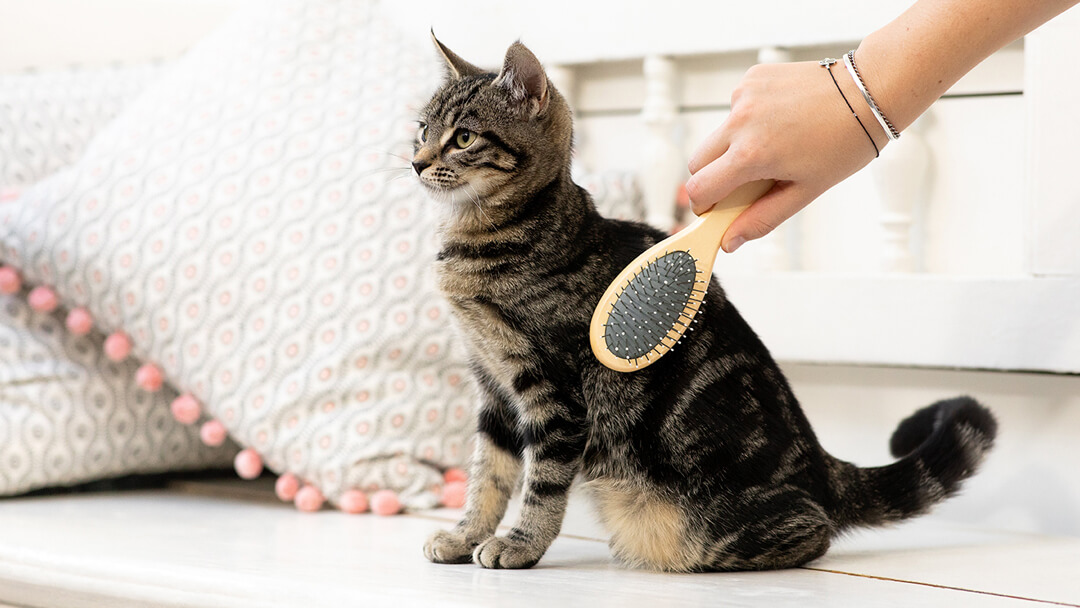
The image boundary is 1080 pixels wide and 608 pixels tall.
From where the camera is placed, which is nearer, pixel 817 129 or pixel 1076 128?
pixel 817 129

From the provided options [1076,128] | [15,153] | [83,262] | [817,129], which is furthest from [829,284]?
[15,153]

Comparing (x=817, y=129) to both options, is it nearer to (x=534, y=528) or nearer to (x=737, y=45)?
(x=534, y=528)

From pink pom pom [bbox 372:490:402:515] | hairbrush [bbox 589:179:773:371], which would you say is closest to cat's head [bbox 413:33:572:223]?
hairbrush [bbox 589:179:773:371]

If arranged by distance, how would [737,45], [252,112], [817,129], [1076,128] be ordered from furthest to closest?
[737,45]
[252,112]
[1076,128]
[817,129]

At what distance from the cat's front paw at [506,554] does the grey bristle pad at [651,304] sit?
0.69 ft

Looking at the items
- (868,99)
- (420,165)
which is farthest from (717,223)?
(420,165)

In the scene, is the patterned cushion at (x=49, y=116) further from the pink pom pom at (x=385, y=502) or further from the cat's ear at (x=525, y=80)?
the cat's ear at (x=525, y=80)

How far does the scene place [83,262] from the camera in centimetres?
124

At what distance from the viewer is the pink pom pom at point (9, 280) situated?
4.13 feet

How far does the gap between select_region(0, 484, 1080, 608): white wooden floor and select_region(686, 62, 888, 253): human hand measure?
342 millimetres


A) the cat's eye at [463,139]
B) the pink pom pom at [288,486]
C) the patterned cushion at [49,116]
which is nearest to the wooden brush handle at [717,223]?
the cat's eye at [463,139]

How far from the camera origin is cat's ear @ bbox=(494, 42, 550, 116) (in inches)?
36.5

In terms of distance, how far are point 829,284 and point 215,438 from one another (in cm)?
84

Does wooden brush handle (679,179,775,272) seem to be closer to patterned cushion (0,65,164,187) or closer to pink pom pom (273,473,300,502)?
pink pom pom (273,473,300,502)
